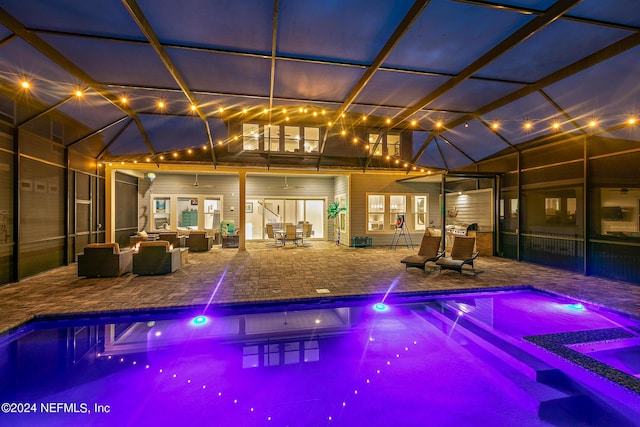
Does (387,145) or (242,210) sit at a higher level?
(387,145)

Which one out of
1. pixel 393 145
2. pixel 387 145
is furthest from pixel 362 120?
pixel 393 145

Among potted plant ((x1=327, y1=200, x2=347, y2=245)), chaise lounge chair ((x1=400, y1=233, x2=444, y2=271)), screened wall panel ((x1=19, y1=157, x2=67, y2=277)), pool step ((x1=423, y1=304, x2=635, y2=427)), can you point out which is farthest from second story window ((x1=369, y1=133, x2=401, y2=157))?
screened wall panel ((x1=19, y1=157, x2=67, y2=277))

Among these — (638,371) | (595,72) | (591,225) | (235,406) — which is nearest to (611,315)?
(638,371)

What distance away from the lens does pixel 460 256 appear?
7000 millimetres

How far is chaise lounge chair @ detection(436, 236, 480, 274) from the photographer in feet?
21.4

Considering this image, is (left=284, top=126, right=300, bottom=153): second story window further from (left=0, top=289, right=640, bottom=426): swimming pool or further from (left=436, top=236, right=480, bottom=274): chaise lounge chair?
(left=0, top=289, right=640, bottom=426): swimming pool

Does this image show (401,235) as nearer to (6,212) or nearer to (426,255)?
(426,255)

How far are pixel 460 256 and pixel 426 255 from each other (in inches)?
31.4

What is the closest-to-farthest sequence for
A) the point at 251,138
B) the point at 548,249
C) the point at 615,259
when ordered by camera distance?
the point at 615,259, the point at 548,249, the point at 251,138

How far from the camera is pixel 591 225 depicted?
640 centimetres

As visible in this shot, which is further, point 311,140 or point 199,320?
point 311,140

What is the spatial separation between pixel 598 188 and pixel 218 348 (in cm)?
825

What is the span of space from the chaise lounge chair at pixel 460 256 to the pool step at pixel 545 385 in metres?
2.42

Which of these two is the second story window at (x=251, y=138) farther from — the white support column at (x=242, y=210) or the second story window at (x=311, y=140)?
the second story window at (x=311, y=140)
